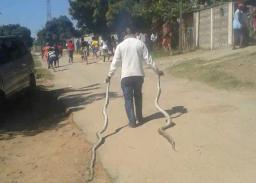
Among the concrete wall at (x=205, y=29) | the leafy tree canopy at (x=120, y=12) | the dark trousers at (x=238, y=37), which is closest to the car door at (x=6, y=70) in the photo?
the leafy tree canopy at (x=120, y=12)

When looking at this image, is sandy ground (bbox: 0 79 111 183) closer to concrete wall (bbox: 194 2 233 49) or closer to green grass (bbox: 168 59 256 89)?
green grass (bbox: 168 59 256 89)

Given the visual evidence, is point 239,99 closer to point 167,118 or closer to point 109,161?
point 167,118

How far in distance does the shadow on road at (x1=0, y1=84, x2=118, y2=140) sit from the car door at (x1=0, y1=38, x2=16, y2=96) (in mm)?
725

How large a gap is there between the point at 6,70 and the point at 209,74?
5.64 meters

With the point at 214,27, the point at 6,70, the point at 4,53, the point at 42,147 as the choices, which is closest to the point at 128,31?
the point at 42,147

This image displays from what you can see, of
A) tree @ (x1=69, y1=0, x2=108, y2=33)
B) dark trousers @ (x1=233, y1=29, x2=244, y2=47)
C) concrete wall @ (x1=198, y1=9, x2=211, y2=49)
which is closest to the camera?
dark trousers @ (x1=233, y1=29, x2=244, y2=47)

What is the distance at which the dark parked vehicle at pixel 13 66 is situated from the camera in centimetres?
1239

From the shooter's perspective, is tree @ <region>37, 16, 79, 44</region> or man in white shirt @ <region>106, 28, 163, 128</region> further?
tree @ <region>37, 16, 79, 44</region>

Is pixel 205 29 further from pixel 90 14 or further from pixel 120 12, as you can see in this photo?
pixel 90 14

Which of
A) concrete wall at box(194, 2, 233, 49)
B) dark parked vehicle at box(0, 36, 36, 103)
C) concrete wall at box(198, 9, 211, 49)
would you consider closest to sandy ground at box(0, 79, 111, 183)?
dark parked vehicle at box(0, 36, 36, 103)

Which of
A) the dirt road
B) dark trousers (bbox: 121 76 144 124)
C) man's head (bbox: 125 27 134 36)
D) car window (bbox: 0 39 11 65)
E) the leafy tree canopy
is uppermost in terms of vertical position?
the leafy tree canopy

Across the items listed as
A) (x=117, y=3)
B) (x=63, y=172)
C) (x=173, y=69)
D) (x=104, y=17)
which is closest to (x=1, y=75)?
Answer: (x=63, y=172)

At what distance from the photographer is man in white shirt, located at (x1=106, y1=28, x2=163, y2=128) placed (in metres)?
8.70

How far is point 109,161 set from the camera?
7082mm
